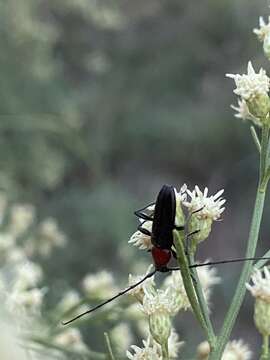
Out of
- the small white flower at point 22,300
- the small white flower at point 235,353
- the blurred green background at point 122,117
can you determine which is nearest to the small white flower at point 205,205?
the small white flower at point 235,353

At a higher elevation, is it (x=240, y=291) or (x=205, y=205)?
(x=205, y=205)

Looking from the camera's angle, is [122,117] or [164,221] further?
[122,117]

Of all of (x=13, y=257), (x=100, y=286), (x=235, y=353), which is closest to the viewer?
(x=235, y=353)

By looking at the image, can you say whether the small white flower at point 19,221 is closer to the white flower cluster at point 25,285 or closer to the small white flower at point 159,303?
the white flower cluster at point 25,285

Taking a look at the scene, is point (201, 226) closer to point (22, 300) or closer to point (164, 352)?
point (164, 352)

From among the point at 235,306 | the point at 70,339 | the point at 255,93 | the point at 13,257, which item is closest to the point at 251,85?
the point at 255,93

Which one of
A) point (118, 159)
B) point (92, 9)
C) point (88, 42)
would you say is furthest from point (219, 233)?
point (92, 9)

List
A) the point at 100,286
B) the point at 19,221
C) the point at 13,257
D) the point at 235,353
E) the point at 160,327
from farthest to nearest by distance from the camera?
the point at 19,221, the point at 100,286, the point at 13,257, the point at 235,353, the point at 160,327

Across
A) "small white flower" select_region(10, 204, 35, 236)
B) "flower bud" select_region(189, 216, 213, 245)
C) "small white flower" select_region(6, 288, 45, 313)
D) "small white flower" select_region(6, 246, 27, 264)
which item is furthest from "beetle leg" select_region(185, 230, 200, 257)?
"small white flower" select_region(10, 204, 35, 236)
